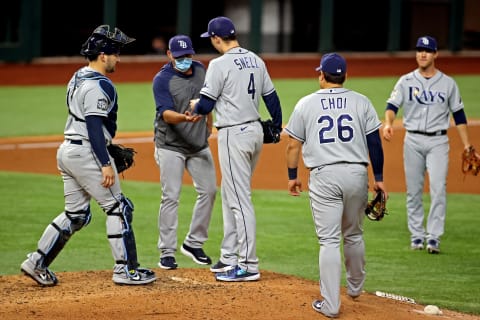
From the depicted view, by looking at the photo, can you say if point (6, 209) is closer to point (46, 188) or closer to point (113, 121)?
point (46, 188)

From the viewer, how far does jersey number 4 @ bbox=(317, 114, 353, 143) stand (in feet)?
22.5

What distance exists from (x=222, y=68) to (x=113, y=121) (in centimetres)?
89

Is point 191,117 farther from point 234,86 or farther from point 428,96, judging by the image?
point 428,96

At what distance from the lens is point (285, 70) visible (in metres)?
29.4

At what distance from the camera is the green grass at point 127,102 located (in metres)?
19.4

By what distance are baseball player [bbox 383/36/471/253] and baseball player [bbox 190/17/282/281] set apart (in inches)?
93.2

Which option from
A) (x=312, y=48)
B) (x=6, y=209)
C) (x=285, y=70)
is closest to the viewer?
(x=6, y=209)

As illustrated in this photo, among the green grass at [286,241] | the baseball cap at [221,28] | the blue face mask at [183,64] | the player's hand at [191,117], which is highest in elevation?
the baseball cap at [221,28]

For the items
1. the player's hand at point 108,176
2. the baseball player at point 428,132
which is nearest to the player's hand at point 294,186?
the player's hand at point 108,176

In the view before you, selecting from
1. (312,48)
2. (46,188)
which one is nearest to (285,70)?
(312,48)

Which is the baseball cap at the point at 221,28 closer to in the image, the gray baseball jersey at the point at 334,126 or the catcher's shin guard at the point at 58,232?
the gray baseball jersey at the point at 334,126

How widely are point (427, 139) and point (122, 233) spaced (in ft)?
11.6

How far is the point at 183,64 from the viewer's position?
27.8 ft

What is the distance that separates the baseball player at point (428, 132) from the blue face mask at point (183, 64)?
2.23 m
